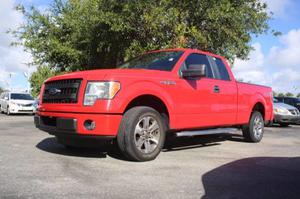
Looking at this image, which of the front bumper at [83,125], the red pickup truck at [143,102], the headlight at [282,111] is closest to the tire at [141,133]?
the red pickup truck at [143,102]

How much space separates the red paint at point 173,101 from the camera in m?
A: 6.19

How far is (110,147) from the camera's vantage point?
794 centimetres

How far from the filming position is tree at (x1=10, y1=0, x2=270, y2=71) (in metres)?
15.2

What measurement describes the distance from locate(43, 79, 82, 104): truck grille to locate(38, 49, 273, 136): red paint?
9 centimetres

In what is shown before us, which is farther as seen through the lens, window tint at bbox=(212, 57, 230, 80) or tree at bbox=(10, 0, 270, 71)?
tree at bbox=(10, 0, 270, 71)

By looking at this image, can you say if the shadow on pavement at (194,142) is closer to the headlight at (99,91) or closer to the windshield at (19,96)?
the headlight at (99,91)

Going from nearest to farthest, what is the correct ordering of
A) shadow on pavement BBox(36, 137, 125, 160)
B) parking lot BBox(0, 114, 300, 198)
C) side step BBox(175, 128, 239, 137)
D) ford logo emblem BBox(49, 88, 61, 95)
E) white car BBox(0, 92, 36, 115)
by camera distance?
parking lot BBox(0, 114, 300, 198) < ford logo emblem BBox(49, 88, 61, 95) < shadow on pavement BBox(36, 137, 125, 160) < side step BBox(175, 128, 239, 137) < white car BBox(0, 92, 36, 115)

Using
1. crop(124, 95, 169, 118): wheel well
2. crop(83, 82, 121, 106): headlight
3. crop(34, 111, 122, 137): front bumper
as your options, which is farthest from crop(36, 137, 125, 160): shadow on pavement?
crop(83, 82, 121, 106): headlight

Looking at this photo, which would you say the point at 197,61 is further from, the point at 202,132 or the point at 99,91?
the point at 99,91

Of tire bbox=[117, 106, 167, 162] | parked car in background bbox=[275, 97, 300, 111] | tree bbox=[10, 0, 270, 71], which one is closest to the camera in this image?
tire bbox=[117, 106, 167, 162]

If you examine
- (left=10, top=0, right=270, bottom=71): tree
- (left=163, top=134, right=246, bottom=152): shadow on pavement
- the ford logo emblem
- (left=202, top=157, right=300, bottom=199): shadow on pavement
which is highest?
(left=10, top=0, right=270, bottom=71): tree

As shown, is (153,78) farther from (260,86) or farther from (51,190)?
(260,86)

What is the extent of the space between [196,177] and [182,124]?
1.95 meters

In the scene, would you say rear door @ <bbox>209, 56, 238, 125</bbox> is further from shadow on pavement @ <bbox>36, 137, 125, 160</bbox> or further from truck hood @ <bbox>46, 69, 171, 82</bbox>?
shadow on pavement @ <bbox>36, 137, 125, 160</bbox>
